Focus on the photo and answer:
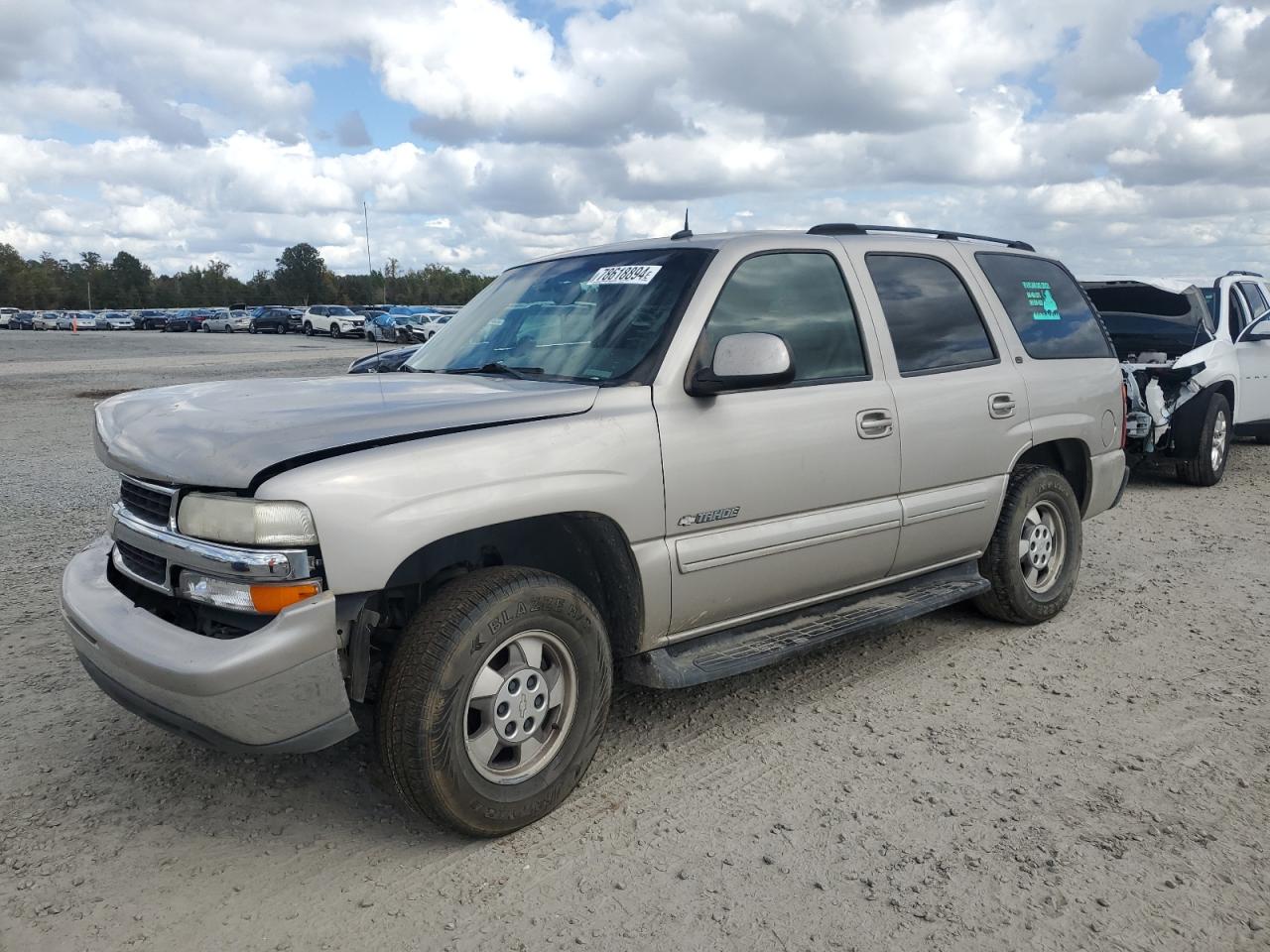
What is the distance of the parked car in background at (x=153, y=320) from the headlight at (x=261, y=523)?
227ft

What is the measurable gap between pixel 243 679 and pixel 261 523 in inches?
16.2

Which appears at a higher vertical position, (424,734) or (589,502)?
(589,502)

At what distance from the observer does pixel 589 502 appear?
10.6 feet

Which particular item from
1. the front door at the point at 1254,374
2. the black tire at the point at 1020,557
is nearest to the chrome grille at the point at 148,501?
the black tire at the point at 1020,557

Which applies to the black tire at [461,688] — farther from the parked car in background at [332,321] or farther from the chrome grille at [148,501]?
the parked car in background at [332,321]

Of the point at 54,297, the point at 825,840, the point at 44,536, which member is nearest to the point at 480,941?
the point at 825,840

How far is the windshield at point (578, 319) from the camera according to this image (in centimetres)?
369

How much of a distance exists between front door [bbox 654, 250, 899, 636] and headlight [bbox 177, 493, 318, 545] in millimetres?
1230

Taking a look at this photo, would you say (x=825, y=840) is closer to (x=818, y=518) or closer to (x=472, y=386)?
(x=818, y=518)

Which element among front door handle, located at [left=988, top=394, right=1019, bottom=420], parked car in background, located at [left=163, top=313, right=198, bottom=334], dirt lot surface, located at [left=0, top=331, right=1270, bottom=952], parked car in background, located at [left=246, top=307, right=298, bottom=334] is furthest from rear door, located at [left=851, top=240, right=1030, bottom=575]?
parked car in background, located at [left=163, top=313, right=198, bottom=334]

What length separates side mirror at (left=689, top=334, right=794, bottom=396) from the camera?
339 cm

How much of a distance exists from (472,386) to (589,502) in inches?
27.2

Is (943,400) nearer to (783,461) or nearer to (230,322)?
(783,461)

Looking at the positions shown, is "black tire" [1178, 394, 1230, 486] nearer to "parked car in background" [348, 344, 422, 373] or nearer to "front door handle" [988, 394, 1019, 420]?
"front door handle" [988, 394, 1019, 420]
